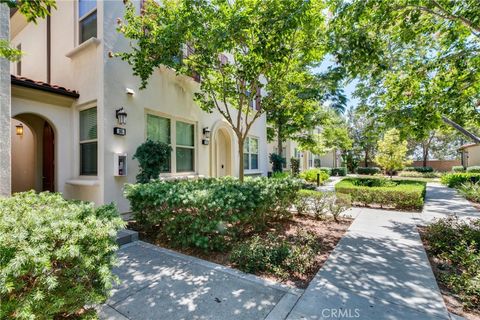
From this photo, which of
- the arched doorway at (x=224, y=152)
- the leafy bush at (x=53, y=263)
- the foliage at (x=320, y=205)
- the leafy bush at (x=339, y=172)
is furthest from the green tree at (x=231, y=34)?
the leafy bush at (x=339, y=172)

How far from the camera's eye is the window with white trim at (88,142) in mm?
6777

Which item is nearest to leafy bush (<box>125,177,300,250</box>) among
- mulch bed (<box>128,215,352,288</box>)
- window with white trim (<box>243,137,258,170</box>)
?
mulch bed (<box>128,215,352,288</box>)

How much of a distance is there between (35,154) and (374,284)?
33.2 ft

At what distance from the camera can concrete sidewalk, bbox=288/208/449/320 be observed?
9.40ft

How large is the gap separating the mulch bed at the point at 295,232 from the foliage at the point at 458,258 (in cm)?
178

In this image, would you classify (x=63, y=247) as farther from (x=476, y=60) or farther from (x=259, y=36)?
(x=476, y=60)

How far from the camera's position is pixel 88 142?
690cm

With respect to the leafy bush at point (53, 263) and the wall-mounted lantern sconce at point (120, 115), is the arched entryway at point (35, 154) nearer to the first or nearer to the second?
the wall-mounted lantern sconce at point (120, 115)

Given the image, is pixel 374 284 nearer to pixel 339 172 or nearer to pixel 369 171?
pixel 339 172

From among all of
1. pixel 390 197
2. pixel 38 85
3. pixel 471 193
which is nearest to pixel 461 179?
pixel 471 193

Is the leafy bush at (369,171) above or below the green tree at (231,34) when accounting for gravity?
below

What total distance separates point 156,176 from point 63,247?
484 cm

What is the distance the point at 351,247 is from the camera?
4.98 m

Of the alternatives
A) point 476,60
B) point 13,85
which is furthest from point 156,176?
point 476,60
